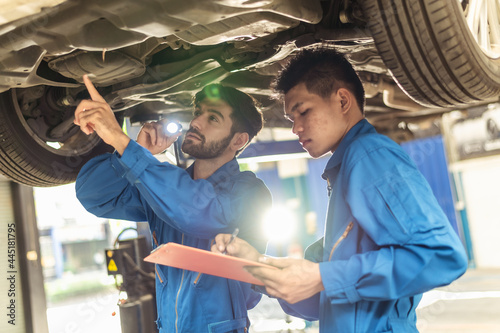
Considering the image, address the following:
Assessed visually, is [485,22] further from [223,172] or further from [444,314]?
[444,314]

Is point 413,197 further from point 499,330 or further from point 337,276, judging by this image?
point 499,330

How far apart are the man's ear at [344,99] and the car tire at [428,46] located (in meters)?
0.22

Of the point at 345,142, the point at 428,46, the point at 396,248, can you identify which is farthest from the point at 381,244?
the point at 428,46

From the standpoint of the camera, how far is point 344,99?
5.15 feet

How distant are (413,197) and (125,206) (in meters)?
1.25

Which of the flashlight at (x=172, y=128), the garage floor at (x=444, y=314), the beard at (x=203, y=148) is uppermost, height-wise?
the flashlight at (x=172, y=128)

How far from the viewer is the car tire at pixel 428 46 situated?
1.59 m

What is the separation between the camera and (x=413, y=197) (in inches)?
48.4

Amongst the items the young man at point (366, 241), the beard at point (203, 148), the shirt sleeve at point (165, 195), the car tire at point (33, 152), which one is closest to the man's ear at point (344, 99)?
the young man at point (366, 241)

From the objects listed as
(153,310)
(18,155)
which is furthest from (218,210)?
(153,310)

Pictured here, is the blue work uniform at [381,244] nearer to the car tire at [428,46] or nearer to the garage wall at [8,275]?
the car tire at [428,46]

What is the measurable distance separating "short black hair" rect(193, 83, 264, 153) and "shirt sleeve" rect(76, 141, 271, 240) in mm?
254

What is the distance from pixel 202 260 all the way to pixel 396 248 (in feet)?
1.52

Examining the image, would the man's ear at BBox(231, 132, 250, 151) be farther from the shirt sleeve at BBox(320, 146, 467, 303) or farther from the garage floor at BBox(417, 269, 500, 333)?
the garage floor at BBox(417, 269, 500, 333)
